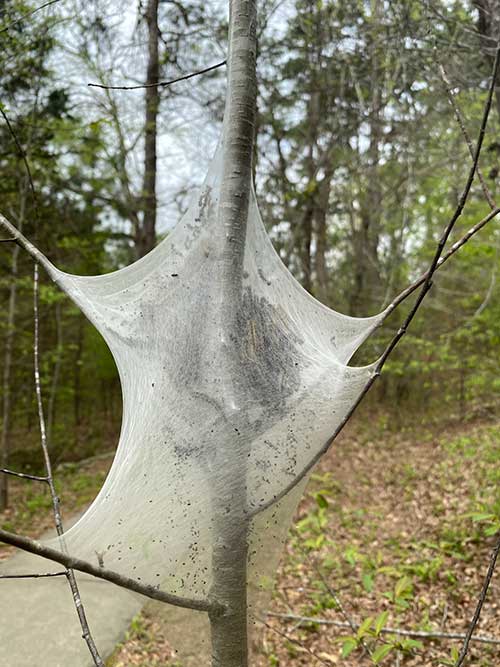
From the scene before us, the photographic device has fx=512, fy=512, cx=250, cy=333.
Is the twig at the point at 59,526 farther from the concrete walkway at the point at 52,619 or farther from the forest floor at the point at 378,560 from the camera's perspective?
the concrete walkway at the point at 52,619

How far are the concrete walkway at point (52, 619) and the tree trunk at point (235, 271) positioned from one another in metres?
1.53

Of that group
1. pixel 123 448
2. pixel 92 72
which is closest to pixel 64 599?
pixel 123 448

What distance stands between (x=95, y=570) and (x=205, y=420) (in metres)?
0.60

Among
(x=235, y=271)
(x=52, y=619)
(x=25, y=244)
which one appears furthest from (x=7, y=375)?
(x=235, y=271)

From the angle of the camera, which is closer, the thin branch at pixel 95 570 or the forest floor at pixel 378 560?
the thin branch at pixel 95 570

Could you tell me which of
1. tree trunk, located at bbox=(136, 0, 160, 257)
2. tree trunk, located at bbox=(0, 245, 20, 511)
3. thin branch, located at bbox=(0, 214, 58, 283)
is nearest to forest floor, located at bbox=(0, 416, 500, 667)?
tree trunk, located at bbox=(0, 245, 20, 511)

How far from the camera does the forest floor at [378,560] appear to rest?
11.7 ft

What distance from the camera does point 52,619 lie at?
3.85 meters

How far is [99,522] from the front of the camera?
1607 millimetres

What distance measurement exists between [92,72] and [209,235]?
7.38 m

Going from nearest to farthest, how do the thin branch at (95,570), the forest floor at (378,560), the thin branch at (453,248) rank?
the thin branch at (95,570), the thin branch at (453,248), the forest floor at (378,560)

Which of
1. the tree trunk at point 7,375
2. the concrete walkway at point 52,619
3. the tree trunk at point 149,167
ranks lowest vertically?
the concrete walkway at point 52,619

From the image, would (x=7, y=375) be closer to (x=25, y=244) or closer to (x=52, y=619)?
(x=52, y=619)

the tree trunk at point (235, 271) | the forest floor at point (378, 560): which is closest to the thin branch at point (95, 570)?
the tree trunk at point (235, 271)
